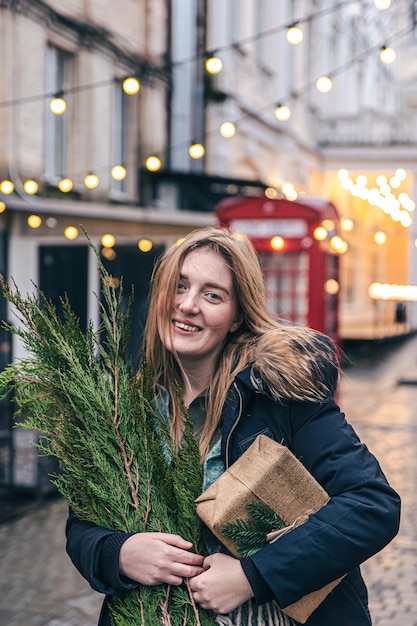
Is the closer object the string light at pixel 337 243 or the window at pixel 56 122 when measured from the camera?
the string light at pixel 337 243

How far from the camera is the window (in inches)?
510

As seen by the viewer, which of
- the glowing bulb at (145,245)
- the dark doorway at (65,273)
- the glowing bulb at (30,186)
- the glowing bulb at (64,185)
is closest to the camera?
the glowing bulb at (30,186)

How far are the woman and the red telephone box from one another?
31.0 ft

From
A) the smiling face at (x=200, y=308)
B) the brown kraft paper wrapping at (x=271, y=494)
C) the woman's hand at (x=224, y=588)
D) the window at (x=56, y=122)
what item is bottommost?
the woman's hand at (x=224, y=588)

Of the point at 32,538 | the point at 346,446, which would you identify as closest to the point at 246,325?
the point at 346,446

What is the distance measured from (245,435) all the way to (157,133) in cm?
1430

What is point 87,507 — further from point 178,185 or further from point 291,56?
point 291,56

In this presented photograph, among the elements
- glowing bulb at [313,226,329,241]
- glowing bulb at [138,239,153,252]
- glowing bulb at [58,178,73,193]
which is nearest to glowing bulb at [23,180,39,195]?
glowing bulb at [58,178,73,193]

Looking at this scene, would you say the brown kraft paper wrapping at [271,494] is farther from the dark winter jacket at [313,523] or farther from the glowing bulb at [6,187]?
the glowing bulb at [6,187]

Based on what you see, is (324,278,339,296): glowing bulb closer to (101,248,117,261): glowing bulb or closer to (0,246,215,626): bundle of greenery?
(101,248,117,261): glowing bulb

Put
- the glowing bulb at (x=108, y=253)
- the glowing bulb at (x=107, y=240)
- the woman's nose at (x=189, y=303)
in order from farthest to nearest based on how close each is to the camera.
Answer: the glowing bulb at (x=108, y=253) → the glowing bulb at (x=107, y=240) → the woman's nose at (x=189, y=303)

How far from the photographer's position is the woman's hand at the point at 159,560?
214 cm

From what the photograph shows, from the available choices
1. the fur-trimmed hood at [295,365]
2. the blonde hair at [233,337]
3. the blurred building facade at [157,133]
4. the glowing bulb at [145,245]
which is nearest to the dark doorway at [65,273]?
the blurred building facade at [157,133]

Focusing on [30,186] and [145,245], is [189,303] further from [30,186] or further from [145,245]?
[145,245]
